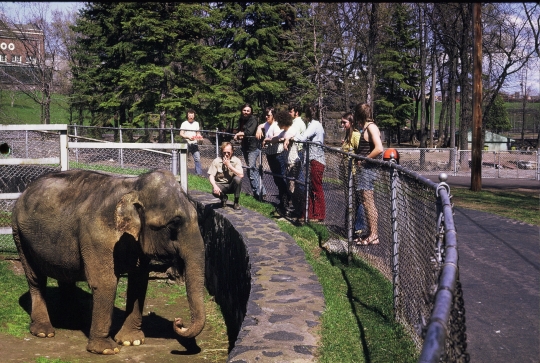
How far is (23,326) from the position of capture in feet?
27.1

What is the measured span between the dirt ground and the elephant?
0.15 metres

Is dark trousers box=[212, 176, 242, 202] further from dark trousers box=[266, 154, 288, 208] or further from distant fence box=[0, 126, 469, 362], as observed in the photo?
distant fence box=[0, 126, 469, 362]

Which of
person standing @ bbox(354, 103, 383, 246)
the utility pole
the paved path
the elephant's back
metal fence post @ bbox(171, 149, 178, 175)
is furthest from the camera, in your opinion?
the utility pole

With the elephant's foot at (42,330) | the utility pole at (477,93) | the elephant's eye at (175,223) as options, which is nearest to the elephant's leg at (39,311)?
the elephant's foot at (42,330)

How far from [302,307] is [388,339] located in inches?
33.8

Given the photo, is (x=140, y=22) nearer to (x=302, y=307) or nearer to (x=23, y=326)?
(x=23, y=326)

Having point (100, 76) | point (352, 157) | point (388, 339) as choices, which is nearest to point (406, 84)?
point (100, 76)

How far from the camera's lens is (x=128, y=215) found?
6.95 m

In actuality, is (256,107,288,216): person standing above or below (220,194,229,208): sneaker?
above

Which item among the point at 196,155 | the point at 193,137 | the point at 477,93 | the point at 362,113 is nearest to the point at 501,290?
the point at 362,113

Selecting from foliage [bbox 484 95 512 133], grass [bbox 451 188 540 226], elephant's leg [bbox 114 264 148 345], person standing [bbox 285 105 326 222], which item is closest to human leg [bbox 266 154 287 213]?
person standing [bbox 285 105 326 222]

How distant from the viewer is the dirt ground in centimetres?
724

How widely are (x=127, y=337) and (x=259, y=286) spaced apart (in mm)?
1731

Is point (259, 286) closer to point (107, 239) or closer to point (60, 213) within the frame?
point (107, 239)
